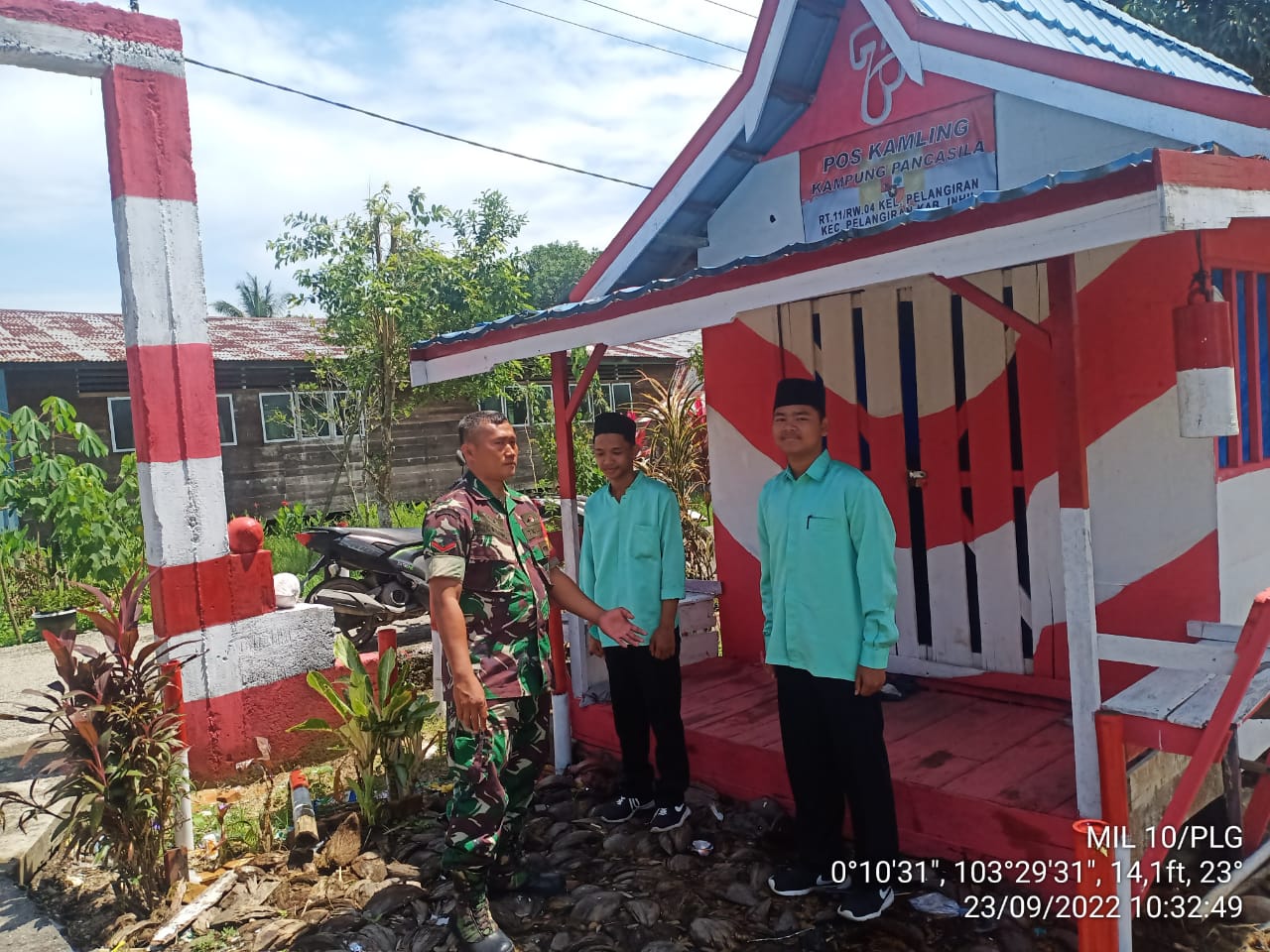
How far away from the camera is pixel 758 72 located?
5.22 metres

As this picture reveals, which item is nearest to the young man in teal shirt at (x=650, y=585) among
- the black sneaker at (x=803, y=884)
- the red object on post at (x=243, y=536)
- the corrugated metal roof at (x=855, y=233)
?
the corrugated metal roof at (x=855, y=233)

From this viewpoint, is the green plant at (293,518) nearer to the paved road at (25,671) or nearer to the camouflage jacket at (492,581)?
the paved road at (25,671)

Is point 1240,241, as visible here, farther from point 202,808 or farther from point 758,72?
point 202,808

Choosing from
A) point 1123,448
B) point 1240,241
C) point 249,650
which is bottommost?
point 249,650

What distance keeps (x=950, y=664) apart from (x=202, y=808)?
4011mm

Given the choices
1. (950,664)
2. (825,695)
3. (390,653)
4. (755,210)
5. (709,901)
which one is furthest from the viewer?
(755,210)

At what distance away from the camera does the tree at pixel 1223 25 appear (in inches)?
531

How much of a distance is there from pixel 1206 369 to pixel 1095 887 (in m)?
1.62

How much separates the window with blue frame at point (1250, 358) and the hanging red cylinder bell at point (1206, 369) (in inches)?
60.6

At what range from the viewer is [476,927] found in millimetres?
3320

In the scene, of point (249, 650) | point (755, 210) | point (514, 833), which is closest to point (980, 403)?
point (755, 210)

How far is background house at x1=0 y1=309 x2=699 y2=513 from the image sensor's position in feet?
44.4

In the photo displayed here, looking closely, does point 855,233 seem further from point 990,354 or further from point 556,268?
point 556,268

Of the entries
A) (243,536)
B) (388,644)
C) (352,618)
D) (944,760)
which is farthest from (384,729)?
(352,618)
